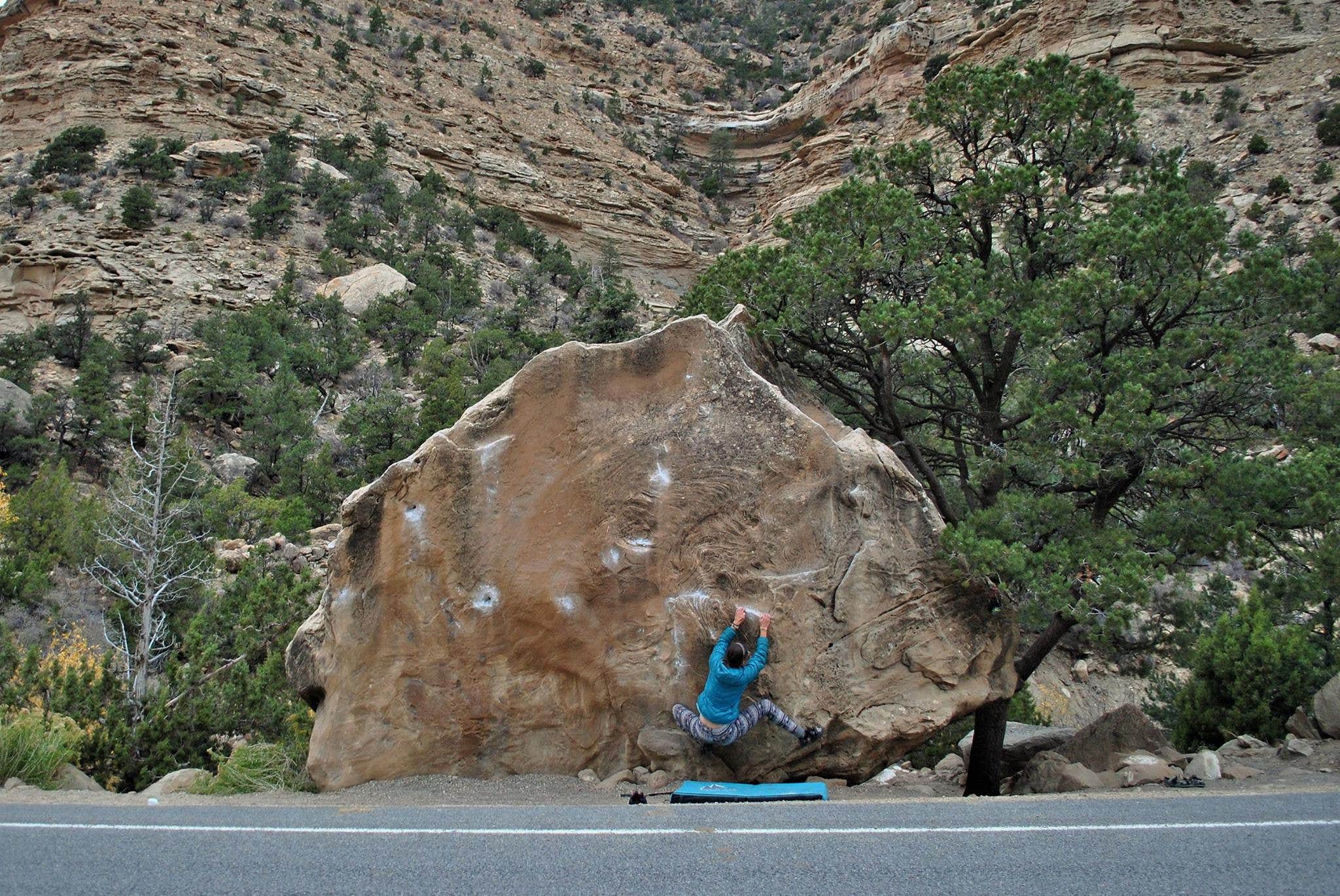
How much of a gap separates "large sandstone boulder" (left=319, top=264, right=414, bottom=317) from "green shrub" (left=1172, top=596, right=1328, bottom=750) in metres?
27.7

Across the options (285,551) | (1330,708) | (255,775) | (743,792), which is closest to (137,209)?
(285,551)

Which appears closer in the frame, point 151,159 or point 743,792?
point 743,792

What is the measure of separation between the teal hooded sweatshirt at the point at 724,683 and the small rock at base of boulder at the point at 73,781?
223 inches

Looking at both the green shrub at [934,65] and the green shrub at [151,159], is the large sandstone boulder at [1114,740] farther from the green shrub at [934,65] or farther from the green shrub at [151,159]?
the green shrub at [934,65]

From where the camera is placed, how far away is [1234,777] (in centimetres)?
718

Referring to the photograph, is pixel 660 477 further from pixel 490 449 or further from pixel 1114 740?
pixel 1114 740

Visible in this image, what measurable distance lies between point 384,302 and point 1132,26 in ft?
117

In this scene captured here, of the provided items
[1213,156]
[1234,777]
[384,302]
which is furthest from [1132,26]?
[1234,777]

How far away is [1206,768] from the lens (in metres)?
7.24

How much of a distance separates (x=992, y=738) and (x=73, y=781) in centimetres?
896

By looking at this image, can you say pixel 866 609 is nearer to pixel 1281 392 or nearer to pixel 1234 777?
pixel 1234 777

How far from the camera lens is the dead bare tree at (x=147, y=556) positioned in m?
11.9

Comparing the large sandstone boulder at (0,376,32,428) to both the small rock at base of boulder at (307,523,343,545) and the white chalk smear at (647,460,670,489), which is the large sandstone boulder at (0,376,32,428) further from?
the white chalk smear at (647,460,670,489)

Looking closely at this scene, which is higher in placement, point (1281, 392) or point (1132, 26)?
point (1132, 26)
